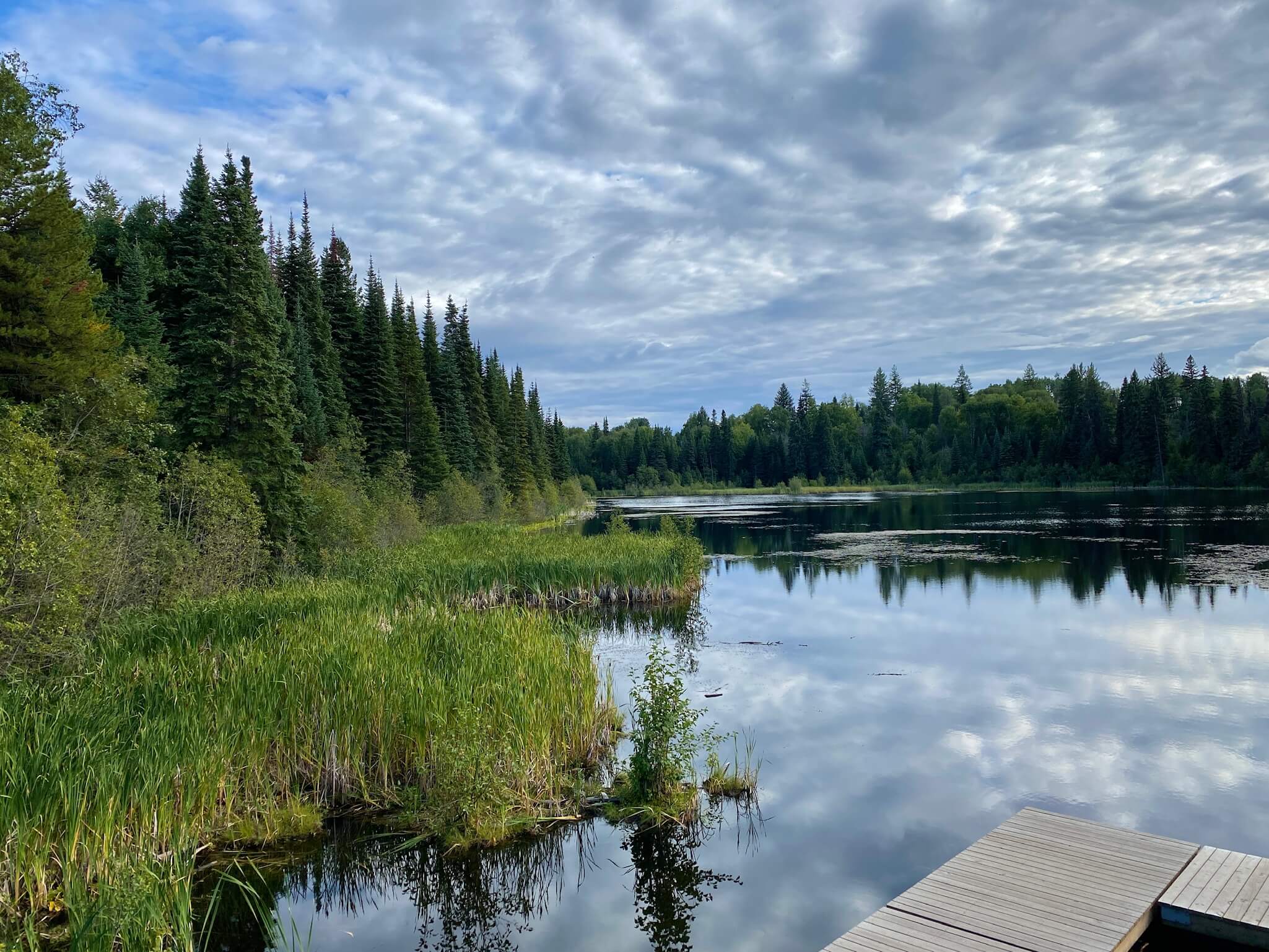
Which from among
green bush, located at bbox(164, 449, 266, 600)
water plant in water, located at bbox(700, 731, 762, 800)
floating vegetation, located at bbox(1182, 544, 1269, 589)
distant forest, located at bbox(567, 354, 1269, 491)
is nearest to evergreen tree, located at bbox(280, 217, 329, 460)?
green bush, located at bbox(164, 449, 266, 600)

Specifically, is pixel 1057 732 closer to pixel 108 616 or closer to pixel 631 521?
pixel 108 616

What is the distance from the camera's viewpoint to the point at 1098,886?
6793mm

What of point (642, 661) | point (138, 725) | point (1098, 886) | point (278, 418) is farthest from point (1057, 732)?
point (278, 418)

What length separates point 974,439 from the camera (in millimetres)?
120500

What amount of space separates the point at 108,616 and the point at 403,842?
364 inches

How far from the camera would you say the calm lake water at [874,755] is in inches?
310

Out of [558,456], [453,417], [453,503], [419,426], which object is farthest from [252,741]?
[558,456]

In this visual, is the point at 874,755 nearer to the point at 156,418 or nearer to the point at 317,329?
the point at 156,418

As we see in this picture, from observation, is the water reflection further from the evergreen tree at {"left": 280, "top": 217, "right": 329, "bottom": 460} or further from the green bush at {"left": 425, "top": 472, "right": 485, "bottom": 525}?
the evergreen tree at {"left": 280, "top": 217, "right": 329, "bottom": 460}

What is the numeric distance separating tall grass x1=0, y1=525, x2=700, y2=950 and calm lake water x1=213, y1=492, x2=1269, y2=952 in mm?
792

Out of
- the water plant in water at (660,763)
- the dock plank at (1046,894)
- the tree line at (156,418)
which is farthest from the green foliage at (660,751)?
the tree line at (156,418)

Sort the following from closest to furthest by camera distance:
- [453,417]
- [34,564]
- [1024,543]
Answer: [34,564] < [1024,543] < [453,417]

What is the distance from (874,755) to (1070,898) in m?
5.53

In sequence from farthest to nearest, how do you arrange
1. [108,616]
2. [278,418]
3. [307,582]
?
Answer: [278,418], [307,582], [108,616]
